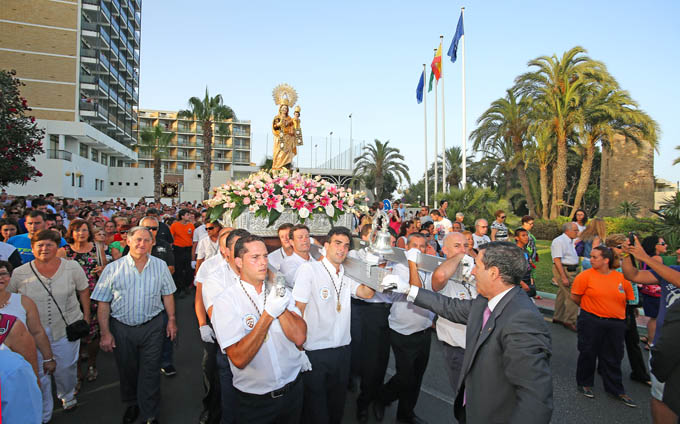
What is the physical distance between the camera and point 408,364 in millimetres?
4168

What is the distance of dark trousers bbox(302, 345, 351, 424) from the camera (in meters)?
3.42

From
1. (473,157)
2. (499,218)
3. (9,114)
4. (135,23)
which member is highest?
(135,23)

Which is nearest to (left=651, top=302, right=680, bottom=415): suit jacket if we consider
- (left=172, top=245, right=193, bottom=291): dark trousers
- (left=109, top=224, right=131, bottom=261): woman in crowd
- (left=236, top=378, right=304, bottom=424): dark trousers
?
(left=236, top=378, right=304, bottom=424): dark trousers

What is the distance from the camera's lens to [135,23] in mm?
53781

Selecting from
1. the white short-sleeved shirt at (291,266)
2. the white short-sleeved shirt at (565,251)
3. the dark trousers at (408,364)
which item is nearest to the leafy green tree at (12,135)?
the white short-sleeved shirt at (291,266)

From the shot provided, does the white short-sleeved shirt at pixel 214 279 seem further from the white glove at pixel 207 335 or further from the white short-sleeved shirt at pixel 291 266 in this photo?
the white short-sleeved shirt at pixel 291 266

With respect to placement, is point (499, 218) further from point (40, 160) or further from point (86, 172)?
point (86, 172)

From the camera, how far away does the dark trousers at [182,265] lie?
9.87 metres

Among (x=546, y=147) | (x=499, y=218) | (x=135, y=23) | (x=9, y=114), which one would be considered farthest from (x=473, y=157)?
(x=135, y=23)

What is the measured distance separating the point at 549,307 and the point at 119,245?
8160 millimetres

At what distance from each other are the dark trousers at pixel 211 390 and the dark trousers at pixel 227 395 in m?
1.10

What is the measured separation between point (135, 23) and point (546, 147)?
5353 centimetres

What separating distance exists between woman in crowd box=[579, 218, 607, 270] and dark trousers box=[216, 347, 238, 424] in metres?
6.42

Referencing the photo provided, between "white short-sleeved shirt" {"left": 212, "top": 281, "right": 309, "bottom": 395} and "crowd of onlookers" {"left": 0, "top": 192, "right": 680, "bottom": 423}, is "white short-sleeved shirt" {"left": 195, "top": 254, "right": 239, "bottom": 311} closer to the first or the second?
"crowd of onlookers" {"left": 0, "top": 192, "right": 680, "bottom": 423}
